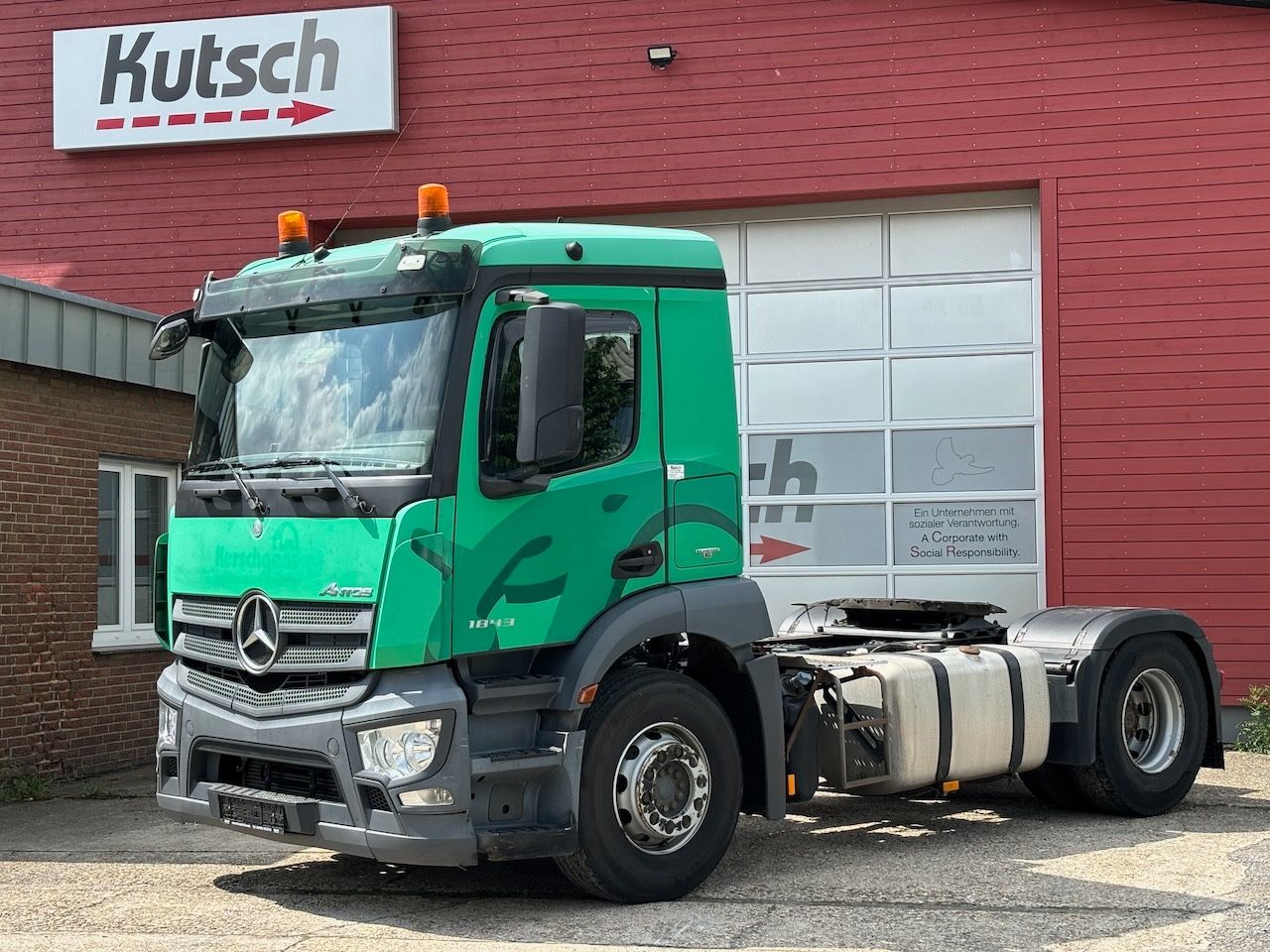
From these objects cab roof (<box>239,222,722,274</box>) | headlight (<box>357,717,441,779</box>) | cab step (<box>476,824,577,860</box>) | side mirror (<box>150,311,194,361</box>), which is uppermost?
cab roof (<box>239,222,722,274</box>)

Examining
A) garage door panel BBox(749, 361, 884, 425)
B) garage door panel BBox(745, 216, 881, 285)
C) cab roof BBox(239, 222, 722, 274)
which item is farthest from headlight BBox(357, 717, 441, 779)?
garage door panel BBox(745, 216, 881, 285)

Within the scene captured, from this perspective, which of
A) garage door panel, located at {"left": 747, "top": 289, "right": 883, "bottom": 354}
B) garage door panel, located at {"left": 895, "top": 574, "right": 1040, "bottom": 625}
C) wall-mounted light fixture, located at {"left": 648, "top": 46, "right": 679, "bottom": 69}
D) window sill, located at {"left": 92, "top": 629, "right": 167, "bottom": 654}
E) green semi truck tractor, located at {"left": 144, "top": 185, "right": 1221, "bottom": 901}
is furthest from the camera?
garage door panel, located at {"left": 747, "top": 289, "right": 883, "bottom": 354}

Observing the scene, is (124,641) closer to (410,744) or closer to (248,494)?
(248,494)

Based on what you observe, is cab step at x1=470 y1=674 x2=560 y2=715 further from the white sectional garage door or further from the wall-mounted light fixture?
the wall-mounted light fixture

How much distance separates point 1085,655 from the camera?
370 inches

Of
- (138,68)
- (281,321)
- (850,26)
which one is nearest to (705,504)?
(281,321)

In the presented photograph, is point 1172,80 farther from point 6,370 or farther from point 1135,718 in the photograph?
point 6,370

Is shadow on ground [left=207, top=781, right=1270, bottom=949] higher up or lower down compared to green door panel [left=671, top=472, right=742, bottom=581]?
lower down

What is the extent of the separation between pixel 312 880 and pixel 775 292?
814 cm

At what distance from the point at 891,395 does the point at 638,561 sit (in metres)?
7.47

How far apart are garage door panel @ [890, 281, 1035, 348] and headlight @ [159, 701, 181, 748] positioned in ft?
27.5

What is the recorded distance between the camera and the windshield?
6750 millimetres

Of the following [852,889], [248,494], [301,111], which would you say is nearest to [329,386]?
[248,494]

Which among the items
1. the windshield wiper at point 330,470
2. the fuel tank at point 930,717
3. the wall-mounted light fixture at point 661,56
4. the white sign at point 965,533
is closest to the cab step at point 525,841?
the windshield wiper at point 330,470
